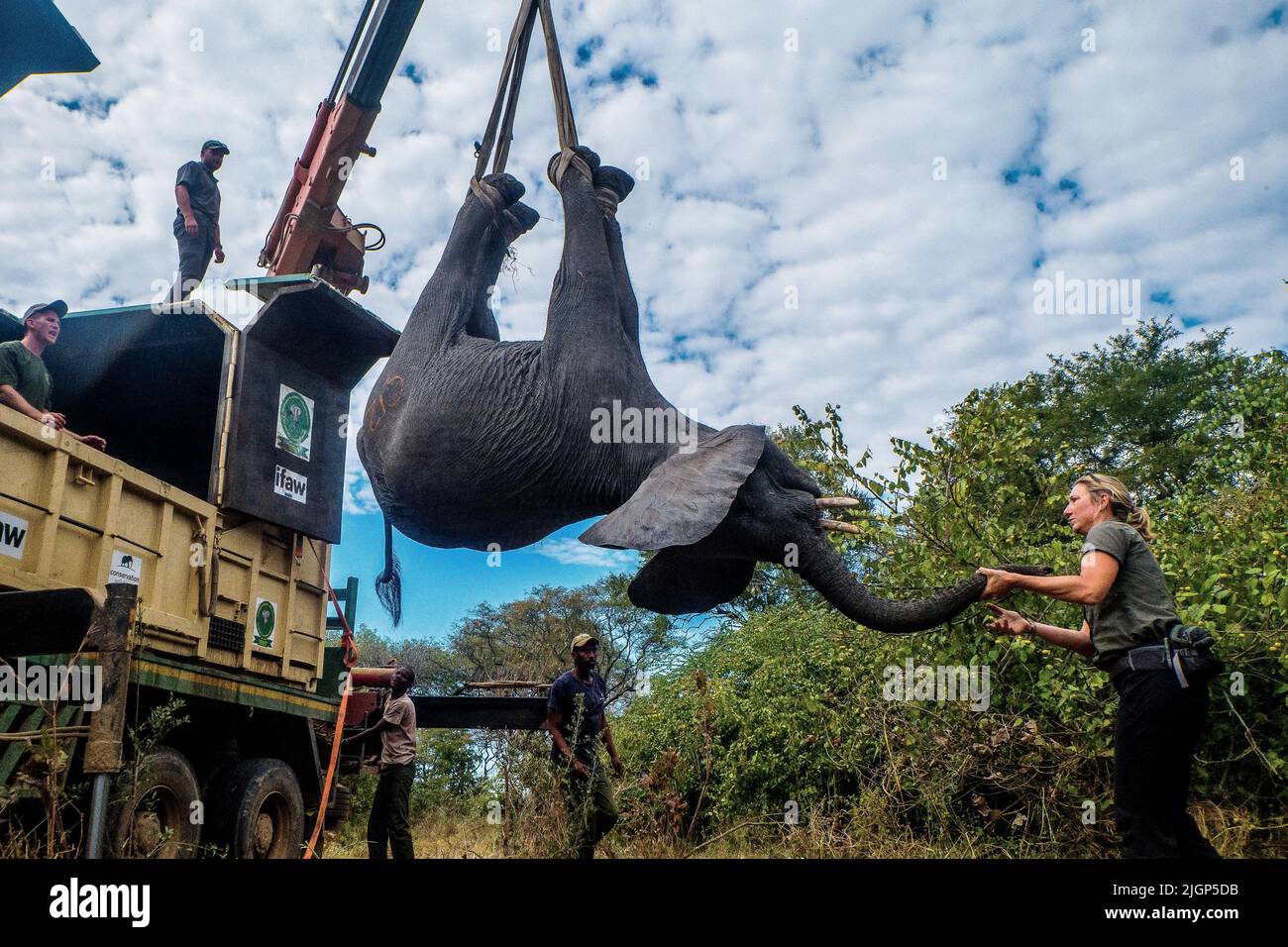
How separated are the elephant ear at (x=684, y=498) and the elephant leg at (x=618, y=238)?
850 mm

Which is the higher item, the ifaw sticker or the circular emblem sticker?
the circular emblem sticker

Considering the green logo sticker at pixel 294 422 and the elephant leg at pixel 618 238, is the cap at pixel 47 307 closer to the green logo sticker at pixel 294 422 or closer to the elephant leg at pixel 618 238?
the green logo sticker at pixel 294 422

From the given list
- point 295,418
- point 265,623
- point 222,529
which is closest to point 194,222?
point 295,418

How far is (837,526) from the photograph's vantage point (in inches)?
138

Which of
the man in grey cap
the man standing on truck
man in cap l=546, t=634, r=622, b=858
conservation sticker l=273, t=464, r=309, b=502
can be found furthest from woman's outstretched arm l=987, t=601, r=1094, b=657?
the man in grey cap

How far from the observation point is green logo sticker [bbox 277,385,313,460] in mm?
8391

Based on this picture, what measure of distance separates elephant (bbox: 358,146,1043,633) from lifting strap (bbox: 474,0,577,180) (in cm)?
13

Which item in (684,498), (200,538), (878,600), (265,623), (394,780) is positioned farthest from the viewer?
(265,623)

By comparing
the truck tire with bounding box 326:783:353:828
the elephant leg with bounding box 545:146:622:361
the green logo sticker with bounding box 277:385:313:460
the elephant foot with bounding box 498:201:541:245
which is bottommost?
the truck tire with bounding box 326:783:353:828

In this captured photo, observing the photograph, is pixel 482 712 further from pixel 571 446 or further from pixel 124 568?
pixel 571 446

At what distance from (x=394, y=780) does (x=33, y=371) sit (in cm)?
384

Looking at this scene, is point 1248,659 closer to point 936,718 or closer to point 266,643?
point 936,718

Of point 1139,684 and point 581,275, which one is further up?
point 581,275

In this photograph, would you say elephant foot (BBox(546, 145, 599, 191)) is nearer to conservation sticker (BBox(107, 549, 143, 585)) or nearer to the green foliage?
the green foliage
